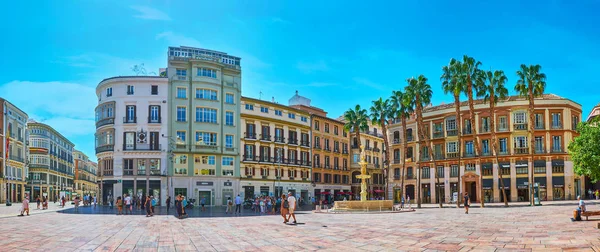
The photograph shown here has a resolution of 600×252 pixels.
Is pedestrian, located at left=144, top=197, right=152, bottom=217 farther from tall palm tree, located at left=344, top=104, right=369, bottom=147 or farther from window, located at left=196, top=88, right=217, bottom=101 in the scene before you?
tall palm tree, located at left=344, top=104, right=369, bottom=147

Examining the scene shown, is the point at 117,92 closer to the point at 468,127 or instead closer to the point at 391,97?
the point at 391,97

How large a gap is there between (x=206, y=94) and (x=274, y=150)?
1350 centimetres

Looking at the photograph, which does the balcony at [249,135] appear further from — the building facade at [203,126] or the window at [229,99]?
the window at [229,99]

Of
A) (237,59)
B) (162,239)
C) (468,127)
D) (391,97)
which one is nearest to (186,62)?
(237,59)

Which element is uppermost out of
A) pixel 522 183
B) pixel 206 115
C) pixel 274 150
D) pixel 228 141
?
pixel 206 115

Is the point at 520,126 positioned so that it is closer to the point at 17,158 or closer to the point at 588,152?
the point at 588,152

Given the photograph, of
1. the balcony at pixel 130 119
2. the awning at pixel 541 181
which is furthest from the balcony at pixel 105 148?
the awning at pixel 541 181

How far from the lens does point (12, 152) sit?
287 feet

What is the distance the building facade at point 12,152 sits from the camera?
8219 cm

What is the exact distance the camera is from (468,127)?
71.9 metres

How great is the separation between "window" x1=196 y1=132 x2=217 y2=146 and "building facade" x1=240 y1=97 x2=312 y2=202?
475 centimetres

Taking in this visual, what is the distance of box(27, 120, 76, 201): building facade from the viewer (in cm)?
10956

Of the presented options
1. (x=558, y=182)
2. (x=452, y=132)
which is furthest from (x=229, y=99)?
(x=558, y=182)

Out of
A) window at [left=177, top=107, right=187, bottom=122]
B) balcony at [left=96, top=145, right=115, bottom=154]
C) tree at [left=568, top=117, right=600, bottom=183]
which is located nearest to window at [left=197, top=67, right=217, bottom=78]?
window at [left=177, top=107, right=187, bottom=122]
